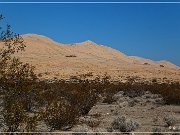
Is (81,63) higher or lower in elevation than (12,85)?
higher

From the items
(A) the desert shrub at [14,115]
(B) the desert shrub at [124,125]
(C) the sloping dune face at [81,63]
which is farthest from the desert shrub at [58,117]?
(C) the sloping dune face at [81,63]

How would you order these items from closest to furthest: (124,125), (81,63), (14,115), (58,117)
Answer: (14,115) < (124,125) < (58,117) < (81,63)

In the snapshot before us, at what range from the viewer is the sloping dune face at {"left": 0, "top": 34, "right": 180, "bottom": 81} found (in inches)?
2429

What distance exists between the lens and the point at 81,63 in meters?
75.0

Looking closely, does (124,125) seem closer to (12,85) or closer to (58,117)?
(58,117)

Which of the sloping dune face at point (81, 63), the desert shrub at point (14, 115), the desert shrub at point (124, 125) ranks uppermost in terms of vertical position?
the sloping dune face at point (81, 63)

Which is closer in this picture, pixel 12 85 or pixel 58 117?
pixel 12 85

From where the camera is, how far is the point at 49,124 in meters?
12.1

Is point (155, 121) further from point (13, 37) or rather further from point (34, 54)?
point (34, 54)

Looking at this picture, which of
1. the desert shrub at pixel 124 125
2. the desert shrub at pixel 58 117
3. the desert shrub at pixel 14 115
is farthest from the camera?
the desert shrub at pixel 58 117

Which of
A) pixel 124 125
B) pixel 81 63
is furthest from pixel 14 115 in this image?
pixel 81 63

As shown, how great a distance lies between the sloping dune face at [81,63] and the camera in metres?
61.7

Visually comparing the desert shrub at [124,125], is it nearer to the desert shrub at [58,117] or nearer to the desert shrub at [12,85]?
the desert shrub at [58,117]

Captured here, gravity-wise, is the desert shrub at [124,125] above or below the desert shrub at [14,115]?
below
